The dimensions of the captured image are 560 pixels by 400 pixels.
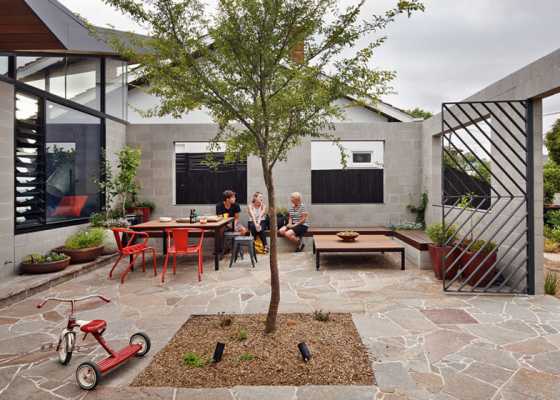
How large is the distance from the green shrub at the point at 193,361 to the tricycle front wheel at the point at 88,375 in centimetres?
58

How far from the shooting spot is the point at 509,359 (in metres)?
2.65

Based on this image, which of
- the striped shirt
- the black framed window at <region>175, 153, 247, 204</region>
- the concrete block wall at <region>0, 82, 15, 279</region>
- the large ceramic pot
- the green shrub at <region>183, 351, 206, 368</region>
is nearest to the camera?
the green shrub at <region>183, 351, 206, 368</region>

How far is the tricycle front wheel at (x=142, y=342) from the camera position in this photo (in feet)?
8.86

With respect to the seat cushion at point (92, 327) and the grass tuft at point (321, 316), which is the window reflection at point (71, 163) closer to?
the seat cushion at point (92, 327)

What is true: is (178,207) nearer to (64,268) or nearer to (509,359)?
(64,268)

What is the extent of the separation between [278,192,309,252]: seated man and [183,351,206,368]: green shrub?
15.8ft

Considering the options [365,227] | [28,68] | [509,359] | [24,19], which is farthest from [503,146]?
[28,68]

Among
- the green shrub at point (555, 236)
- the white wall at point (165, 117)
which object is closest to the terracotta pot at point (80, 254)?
the white wall at point (165, 117)

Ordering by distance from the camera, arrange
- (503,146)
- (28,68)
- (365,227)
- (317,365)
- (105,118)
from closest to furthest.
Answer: (317,365) → (503,146) → (28,68) → (105,118) → (365,227)

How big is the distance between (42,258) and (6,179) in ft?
4.19

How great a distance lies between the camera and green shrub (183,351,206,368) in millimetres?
2514

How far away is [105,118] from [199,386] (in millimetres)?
6935

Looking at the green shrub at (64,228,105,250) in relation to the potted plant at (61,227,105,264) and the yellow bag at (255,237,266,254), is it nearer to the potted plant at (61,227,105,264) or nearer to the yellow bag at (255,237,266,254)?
the potted plant at (61,227,105,264)

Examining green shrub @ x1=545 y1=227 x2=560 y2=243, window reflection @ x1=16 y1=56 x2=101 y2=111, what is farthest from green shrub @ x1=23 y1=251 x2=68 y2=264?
green shrub @ x1=545 y1=227 x2=560 y2=243
